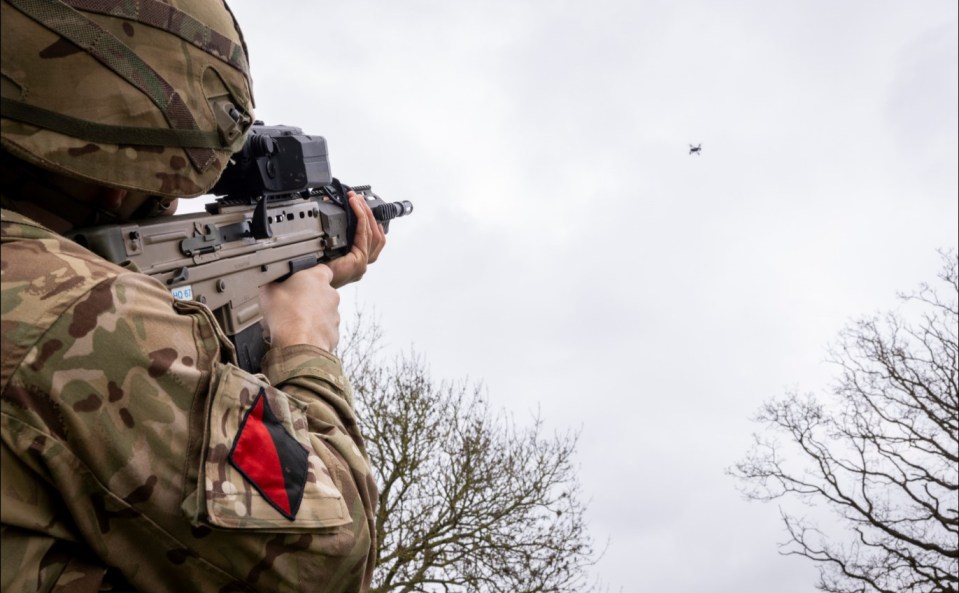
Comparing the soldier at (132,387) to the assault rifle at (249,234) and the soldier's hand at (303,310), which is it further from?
the assault rifle at (249,234)

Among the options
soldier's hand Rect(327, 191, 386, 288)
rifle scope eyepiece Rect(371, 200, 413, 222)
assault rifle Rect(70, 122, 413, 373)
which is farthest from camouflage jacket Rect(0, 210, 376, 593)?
rifle scope eyepiece Rect(371, 200, 413, 222)

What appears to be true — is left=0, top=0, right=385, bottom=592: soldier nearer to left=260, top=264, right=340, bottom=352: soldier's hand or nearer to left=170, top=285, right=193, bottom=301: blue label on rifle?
left=260, top=264, right=340, bottom=352: soldier's hand

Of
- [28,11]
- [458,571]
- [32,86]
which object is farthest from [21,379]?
[458,571]

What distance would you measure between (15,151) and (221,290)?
4.61 ft

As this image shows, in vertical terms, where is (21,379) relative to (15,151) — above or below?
below

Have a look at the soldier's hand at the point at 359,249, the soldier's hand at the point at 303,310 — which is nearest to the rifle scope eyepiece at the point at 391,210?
the soldier's hand at the point at 359,249

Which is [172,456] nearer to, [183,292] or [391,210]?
[183,292]

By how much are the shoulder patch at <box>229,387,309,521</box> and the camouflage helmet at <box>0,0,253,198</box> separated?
29.4 inches

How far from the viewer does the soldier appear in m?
2.15

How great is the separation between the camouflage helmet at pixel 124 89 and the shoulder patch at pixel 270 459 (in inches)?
29.4

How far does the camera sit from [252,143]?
414 centimetres

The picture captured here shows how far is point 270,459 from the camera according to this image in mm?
2391

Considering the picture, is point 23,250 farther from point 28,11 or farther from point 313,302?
point 313,302

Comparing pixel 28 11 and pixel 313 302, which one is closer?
pixel 28 11
